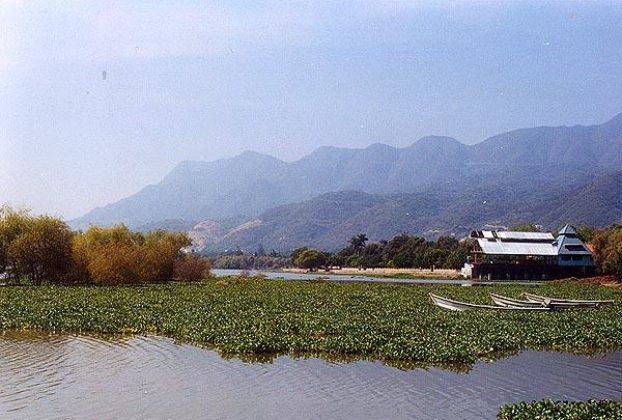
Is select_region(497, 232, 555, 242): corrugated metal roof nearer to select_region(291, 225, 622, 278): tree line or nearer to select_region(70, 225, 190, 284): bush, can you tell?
select_region(291, 225, 622, 278): tree line

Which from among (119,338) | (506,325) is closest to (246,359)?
(119,338)

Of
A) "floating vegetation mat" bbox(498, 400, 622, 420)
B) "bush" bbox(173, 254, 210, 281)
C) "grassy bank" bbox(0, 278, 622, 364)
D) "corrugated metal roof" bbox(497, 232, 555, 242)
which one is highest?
"corrugated metal roof" bbox(497, 232, 555, 242)

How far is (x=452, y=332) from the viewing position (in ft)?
103

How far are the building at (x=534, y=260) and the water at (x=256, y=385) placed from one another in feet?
233

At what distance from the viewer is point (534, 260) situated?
98438 mm

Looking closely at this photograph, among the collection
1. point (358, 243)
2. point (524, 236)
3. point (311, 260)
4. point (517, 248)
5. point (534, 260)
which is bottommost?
point (534, 260)

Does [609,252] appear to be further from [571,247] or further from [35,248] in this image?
[35,248]

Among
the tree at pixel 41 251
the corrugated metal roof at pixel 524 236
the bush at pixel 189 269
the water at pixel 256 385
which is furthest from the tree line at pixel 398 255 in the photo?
the water at pixel 256 385

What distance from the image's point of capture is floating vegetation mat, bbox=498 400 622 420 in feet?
55.7

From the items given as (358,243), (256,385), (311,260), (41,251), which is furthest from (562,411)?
(358,243)

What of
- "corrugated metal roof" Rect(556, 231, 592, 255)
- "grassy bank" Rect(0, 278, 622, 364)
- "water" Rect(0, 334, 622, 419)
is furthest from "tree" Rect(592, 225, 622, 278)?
"water" Rect(0, 334, 622, 419)

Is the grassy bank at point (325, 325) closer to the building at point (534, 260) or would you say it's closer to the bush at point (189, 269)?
the bush at point (189, 269)

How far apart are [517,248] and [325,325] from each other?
237 feet

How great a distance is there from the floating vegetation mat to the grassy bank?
7.54 m
